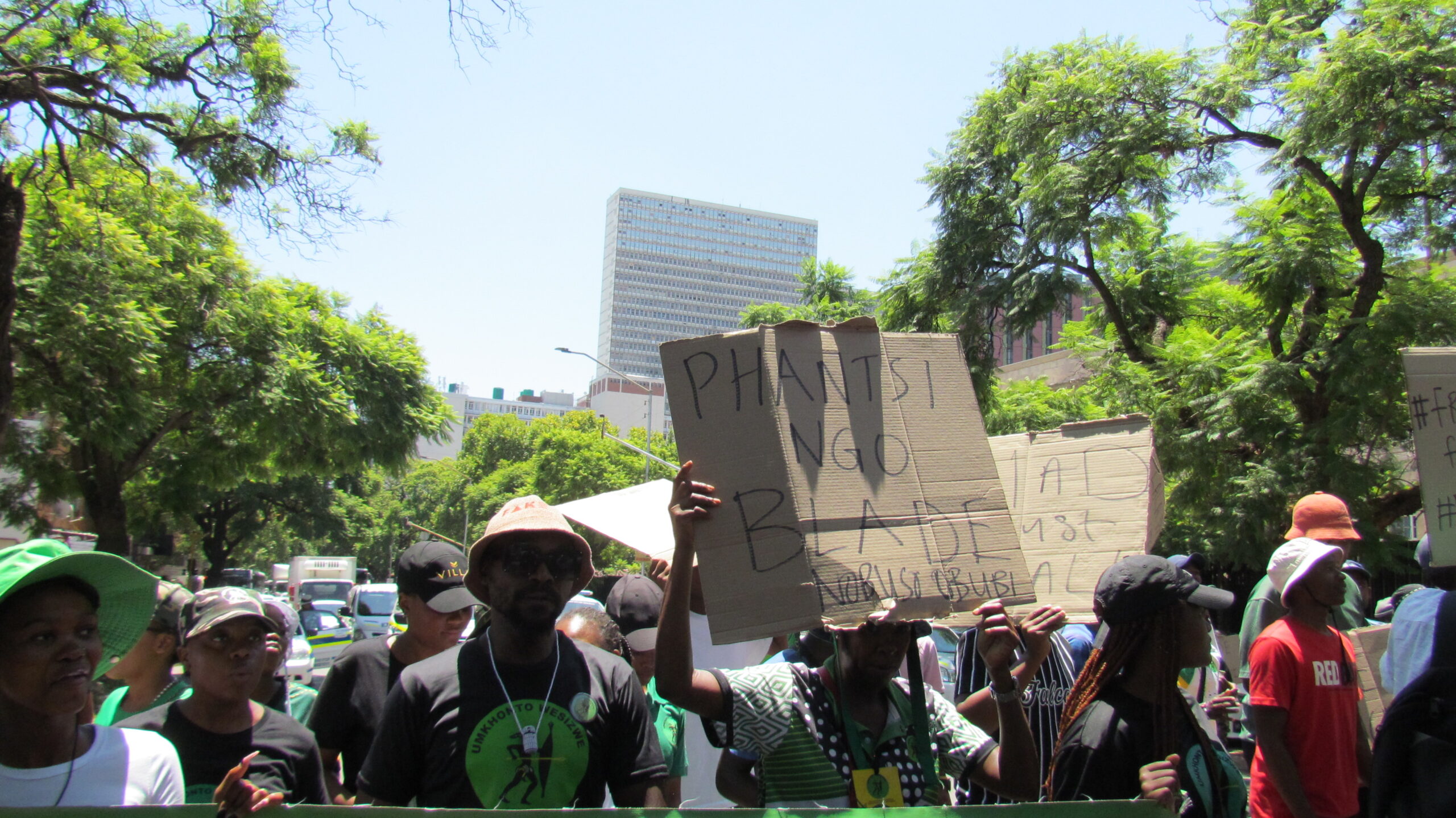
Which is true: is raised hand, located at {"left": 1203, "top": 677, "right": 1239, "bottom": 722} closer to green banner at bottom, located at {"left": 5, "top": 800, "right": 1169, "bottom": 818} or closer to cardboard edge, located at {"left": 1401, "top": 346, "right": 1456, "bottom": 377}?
green banner at bottom, located at {"left": 5, "top": 800, "right": 1169, "bottom": 818}

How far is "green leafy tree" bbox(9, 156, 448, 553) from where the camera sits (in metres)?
13.6

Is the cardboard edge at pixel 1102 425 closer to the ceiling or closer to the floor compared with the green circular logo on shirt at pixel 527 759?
closer to the ceiling

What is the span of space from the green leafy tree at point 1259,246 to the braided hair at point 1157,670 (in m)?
11.6

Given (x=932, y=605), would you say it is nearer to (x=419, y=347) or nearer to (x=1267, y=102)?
(x=1267, y=102)

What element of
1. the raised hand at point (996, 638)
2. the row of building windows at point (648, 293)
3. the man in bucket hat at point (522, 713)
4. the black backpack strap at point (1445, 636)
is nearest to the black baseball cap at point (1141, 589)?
the raised hand at point (996, 638)

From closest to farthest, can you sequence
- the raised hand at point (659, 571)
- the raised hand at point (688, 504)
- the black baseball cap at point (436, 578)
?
the raised hand at point (688, 504) < the black baseball cap at point (436, 578) < the raised hand at point (659, 571)

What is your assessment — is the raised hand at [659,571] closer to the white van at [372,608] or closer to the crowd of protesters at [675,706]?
the crowd of protesters at [675,706]

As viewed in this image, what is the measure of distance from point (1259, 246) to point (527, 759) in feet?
48.8

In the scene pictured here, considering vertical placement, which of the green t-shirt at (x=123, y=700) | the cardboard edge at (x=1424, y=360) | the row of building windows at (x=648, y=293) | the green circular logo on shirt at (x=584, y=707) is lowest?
the green t-shirt at (x=123, y=700)

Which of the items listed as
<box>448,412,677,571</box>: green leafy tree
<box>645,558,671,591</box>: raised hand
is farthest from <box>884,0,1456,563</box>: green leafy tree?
<box>448,412,677,571</box>: green leafy tree

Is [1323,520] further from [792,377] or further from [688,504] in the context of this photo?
[688,504]

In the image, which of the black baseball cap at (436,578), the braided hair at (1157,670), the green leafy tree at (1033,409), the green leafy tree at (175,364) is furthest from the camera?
the green leafy tree at (1033,409)

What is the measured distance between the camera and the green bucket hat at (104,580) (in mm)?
2232

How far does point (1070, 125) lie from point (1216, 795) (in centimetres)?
1469
